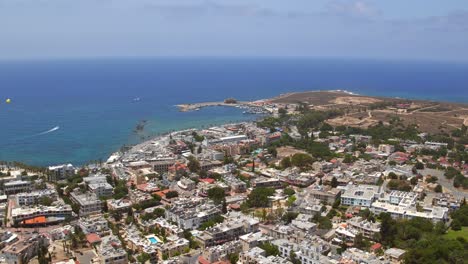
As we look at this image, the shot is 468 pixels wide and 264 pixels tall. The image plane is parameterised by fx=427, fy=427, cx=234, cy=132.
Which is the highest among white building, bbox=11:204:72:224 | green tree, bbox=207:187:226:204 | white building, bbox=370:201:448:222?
white building, bbox=370:201:448:222

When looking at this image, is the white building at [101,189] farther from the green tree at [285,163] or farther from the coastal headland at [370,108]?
the coastal headland at [370,108]

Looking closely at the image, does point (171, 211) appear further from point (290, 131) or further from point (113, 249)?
point (290, 131)

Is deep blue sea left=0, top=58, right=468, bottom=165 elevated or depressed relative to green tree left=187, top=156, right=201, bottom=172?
depressed

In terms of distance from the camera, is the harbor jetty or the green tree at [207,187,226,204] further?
the harbor jetty

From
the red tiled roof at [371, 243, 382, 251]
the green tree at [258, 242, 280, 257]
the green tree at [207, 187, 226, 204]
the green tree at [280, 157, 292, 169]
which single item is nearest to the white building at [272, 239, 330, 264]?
the green tree at [258, 242, 280, 257]

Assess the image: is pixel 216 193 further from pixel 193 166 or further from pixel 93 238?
pixel 93 238

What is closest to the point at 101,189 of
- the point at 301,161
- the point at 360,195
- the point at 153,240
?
the point at 153,240

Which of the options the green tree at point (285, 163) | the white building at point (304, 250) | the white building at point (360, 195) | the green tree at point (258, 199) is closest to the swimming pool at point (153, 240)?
the white building at point (304, 250)

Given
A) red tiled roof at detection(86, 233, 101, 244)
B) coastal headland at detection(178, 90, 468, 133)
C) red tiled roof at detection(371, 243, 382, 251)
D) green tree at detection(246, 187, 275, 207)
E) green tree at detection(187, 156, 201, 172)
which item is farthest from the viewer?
coastal headland at detection(178, 90, 468, 133)

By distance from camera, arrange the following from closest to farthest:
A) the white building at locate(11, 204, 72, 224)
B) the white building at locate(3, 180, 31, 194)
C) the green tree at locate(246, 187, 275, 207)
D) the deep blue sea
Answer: the white building at locate(11, 204, 72, 224) → the green tree at locate(246, 187, 275, 207) → the white building at locate(3, 180, 31, 194) → the deep blue sea

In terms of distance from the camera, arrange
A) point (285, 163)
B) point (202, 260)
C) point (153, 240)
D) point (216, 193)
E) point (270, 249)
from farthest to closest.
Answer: point (285, 163) < point (216, 193) < point (153, 240) < point (270, 249) < point (202, 260)

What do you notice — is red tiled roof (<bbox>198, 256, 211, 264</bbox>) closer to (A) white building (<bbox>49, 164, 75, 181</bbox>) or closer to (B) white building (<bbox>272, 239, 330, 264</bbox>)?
(B) white building (<bbox>272, 239, 330, 264</bbox>)

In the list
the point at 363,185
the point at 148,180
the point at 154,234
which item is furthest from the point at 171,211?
the point at 363,185
